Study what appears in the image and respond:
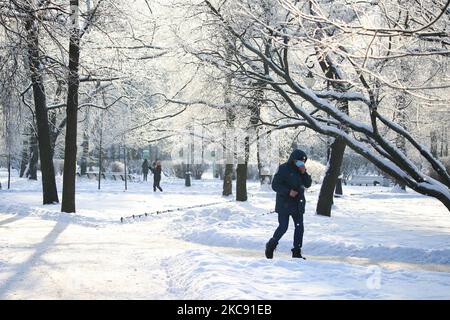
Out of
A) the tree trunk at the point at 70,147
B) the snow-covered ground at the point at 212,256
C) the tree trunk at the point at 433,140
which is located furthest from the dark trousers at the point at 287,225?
the tree trunk at the point at 433,140

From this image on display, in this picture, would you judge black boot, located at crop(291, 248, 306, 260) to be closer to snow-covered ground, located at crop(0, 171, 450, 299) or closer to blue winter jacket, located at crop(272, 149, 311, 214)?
snow-covered ground, located at crop(0, 171, 450, 299)

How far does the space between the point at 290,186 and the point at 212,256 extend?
5.60 ft

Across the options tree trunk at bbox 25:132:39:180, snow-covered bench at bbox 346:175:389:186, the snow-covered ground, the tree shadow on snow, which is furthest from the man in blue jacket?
snow-covered bench at bbox 346:175:389:186

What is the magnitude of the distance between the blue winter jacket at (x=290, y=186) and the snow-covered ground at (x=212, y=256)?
2.89 feet

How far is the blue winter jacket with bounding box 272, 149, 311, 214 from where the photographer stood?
8.96 metres

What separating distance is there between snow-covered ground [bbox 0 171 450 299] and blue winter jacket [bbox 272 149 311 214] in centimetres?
88

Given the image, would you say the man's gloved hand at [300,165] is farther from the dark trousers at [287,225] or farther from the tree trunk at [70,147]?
the tree trunk at [70,147]

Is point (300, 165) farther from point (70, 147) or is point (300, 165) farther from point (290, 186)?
point (70, 147)

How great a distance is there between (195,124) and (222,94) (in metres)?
3.81

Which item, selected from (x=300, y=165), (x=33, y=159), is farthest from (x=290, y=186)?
(x=33, y=159)

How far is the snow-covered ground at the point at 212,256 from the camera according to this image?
659cm

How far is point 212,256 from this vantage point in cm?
855

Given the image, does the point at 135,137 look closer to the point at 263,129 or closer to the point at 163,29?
the point at 163,29
